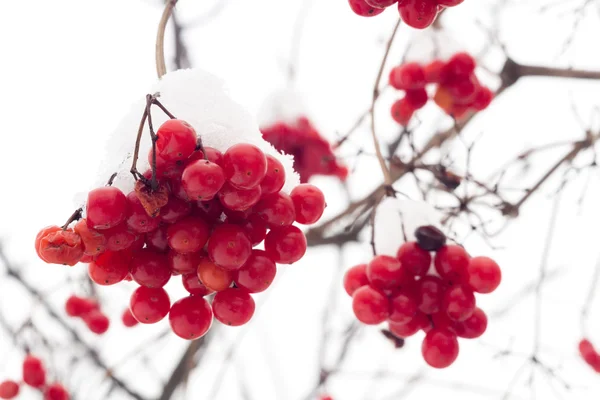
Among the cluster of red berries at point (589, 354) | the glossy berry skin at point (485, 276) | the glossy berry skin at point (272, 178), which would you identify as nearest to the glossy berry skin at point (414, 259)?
the glossy berry skin at point (485, 276)

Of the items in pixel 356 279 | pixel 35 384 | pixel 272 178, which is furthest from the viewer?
pixel 35 384

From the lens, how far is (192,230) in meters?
0.79

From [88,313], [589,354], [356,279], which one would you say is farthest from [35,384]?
[589,354]

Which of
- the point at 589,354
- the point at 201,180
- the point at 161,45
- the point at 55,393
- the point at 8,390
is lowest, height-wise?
the point at 589,354

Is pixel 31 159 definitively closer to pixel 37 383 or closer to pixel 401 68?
pixel 37 383

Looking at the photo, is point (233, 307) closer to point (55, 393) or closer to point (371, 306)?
point (371, 306)

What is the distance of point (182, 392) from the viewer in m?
2.33

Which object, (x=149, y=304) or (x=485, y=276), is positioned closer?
(x=149, y=304)

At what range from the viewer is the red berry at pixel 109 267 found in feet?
2.77

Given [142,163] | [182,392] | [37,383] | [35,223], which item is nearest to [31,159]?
[35,223]

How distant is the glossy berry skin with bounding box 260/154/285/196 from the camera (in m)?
0.83

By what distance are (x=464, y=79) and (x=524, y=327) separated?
10.4 feet

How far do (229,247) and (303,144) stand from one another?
113 cm

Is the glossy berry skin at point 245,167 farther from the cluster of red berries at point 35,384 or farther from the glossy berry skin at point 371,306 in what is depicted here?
the cluster of red berries at point 35,384
